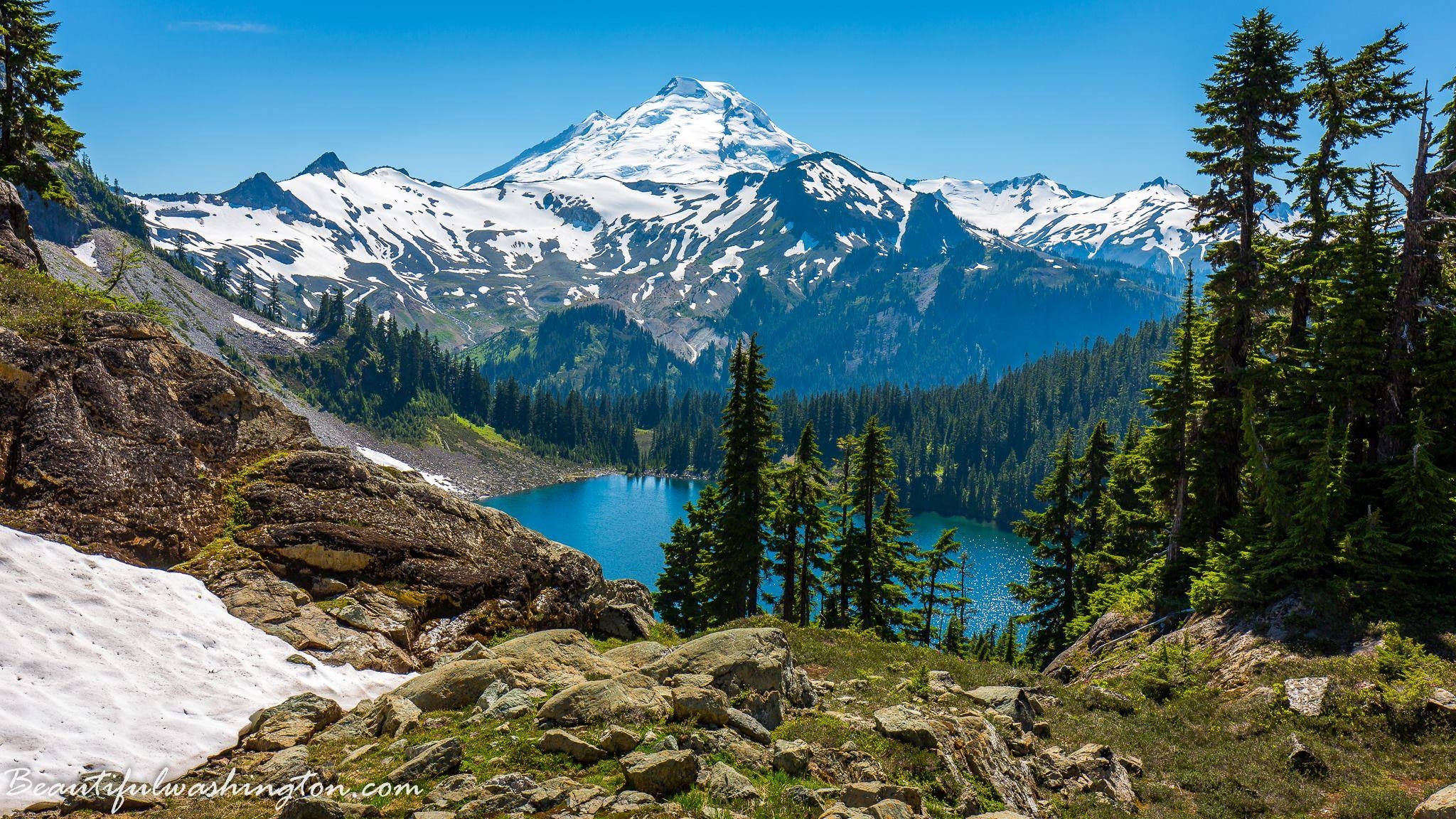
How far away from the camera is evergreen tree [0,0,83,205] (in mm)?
26562

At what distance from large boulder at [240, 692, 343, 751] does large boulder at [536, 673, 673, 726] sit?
176 inches

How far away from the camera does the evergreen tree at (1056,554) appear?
43.4 m

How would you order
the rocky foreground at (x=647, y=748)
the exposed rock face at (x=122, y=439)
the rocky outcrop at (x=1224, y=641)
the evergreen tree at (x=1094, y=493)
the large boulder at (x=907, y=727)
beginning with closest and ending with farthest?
the rocky foreground at (x=647, y=748), the large boulder at (x=907, y=727), the exposed rock face at (x=122, y=439), the rocky outcrop at (x=1224, y=641), the evergreen tree at (x=1094, y=493)

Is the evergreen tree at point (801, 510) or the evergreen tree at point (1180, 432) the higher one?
the evergreen tree at point (1180, 432)

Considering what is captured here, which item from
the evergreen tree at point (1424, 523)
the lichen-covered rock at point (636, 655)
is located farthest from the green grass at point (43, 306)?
the evergreen tree at point (1424, 523)

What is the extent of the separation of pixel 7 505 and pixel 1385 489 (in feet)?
116

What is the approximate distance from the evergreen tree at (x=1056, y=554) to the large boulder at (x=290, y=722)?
1534 inches

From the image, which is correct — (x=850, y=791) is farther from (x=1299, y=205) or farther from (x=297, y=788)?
(x=1299, y=205)

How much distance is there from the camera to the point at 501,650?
54.7ft

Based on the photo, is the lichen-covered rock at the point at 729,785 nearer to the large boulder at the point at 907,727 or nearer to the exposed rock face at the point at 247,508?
the large boulder at the point at 907,727

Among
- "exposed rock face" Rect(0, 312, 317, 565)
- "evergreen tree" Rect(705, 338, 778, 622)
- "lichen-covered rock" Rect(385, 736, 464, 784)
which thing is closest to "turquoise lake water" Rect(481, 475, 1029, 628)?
"evergreen tree" Rect(705, 338, 778, 622)

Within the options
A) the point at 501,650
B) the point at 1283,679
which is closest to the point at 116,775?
the point at 501,650

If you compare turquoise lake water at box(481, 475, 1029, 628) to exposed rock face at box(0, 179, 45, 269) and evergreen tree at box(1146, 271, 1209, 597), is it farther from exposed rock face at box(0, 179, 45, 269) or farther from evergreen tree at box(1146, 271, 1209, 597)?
exposed rock face at box(0, 179, 45, 269)

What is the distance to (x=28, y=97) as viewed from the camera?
2731 cm
